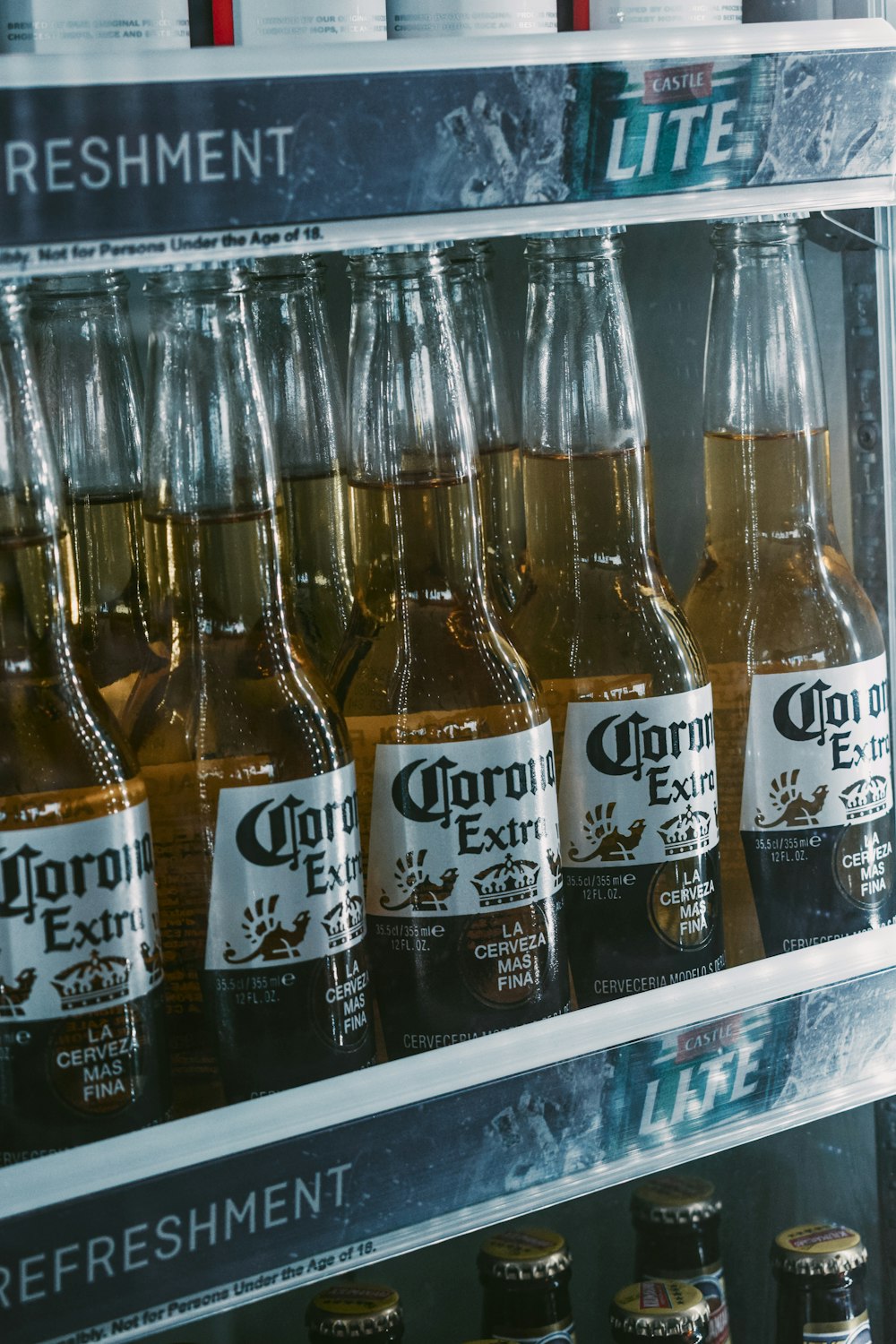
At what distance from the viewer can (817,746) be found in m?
0.99

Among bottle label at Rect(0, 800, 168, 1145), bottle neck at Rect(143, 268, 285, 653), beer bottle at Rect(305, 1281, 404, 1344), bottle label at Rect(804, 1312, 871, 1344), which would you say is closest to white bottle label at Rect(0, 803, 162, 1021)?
bottle label at Rect(0, 800, 168, 1145)

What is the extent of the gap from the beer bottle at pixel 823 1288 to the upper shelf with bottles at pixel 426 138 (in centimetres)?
68

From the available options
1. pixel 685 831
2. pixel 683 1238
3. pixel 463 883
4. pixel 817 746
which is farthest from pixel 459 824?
pixel 683 1238

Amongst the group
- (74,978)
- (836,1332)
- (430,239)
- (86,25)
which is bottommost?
(836,1332)

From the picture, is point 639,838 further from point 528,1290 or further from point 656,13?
point 656,13

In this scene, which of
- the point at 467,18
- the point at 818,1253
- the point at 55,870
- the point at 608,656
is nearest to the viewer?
the point at 55,870

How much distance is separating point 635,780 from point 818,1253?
40 cm

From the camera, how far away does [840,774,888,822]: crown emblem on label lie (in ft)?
3.28

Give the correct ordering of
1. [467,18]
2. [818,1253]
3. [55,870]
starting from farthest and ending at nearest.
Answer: [818,1253] → [467,18] → [55,870]

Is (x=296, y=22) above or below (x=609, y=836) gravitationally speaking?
above

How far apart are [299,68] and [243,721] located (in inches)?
12.6

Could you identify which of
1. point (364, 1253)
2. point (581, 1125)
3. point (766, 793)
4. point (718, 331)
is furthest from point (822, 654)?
point (364, 1253)

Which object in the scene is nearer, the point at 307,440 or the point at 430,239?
the point at 430,239

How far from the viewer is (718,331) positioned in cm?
106
